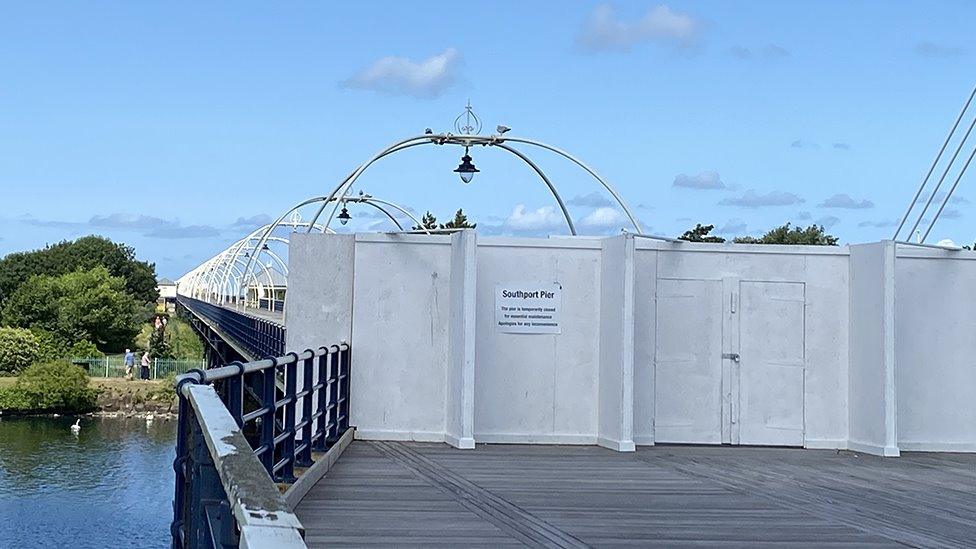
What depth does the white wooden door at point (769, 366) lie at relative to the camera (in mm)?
12688

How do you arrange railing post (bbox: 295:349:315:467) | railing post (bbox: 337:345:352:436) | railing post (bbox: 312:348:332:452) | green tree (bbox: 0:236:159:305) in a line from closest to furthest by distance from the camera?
railing post (bbox: 295:349:315:467), railing post (bbox: 312:348:332:452), railing post (bbox: 337:345:352:436), green tree (bbox: 0:236:159:305)

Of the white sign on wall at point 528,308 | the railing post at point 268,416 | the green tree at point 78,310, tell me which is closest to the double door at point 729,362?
the white sign on wall at point 528,308

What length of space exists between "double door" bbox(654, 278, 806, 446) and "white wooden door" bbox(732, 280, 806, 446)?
1 centimetres

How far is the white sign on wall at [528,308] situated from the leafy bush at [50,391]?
222 ft

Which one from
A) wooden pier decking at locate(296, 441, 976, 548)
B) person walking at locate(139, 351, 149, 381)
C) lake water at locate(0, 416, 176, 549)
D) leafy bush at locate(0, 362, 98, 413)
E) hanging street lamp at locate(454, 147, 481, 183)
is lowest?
lake water at locate(0, 416, 176, 549)

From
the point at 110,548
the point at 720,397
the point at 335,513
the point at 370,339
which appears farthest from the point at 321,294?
the point at 110,548

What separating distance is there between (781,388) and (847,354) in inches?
32.2

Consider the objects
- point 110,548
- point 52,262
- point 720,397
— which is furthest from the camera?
point 52,262

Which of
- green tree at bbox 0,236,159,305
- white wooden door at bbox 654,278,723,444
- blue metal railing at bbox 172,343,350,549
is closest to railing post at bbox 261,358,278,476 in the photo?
blue metal railing at bbox 172,343,350,549

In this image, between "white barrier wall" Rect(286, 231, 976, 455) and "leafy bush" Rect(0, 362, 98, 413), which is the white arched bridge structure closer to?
"white barrier wall" Rect(286, 231, 976, 455)

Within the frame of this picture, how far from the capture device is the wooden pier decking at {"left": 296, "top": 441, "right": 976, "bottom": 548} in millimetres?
6949

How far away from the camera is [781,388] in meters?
12.7

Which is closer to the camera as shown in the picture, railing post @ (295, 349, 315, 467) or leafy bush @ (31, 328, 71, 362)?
railing post @ (295, 349, 315, 467)

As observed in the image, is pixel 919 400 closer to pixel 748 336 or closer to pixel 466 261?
pixel 748 336
